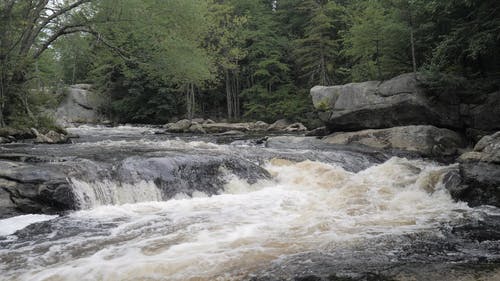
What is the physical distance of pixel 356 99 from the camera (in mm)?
16172

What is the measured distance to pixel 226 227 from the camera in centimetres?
638

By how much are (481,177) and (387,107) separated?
25.3ft

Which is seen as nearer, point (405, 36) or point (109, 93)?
point (405, 36)

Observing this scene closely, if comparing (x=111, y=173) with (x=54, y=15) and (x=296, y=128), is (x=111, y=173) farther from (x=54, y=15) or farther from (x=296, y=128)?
(x=296, y=128)

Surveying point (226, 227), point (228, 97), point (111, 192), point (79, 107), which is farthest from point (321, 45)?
point (226, 227)

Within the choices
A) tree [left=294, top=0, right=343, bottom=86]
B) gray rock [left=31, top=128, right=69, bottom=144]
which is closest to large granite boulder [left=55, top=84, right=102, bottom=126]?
tree [left=294, top=0, right=343, bottom=86]

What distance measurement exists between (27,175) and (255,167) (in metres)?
5.04

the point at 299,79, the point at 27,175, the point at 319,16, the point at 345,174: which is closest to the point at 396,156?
the point at 345,174

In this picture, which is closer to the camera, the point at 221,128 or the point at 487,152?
the point at 487,152

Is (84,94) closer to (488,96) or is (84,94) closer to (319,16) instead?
(319,16)

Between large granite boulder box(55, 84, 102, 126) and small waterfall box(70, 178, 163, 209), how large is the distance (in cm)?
2962

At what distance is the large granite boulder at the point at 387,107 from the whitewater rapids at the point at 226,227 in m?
5.73

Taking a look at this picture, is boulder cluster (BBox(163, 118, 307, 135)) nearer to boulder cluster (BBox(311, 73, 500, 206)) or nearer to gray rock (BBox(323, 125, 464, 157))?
boulder cluster (BBox(311, 73, 500, 206))

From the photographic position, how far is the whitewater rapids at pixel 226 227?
4746 mm
